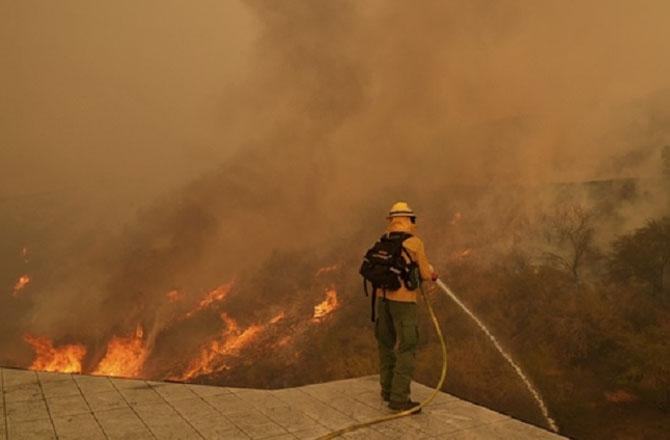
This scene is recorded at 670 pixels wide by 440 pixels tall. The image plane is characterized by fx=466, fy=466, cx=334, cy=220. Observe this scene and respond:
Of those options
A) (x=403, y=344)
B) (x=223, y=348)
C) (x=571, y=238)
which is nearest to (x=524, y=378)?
(x=571, y=238)

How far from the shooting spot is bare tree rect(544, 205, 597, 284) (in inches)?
1089

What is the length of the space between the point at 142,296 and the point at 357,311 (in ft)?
95.9

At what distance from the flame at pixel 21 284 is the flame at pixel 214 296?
34.1 metres

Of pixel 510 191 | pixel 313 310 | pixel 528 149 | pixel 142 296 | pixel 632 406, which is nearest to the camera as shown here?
pixel 632 406

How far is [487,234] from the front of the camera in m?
36.9

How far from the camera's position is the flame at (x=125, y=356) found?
131 feet

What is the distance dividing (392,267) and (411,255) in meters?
0.22

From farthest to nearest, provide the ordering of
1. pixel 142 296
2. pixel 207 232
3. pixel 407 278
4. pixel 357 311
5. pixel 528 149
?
1. pixel 207 232
2. pixel 142 296
3. pixel 528 149
4. pixel 357 311
5. pixel 407 278

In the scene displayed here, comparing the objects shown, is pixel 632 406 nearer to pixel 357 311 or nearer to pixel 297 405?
pixel 357 311

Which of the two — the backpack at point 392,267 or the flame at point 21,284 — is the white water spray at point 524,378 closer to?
the backpack at point 392,267

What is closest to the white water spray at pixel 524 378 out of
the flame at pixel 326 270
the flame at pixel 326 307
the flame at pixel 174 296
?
the flame at pixel 326 307

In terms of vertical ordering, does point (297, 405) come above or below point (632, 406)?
above

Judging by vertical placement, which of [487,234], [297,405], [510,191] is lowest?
[297,405]

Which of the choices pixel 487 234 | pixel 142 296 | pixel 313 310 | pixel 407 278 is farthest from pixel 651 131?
pixel 142 296
